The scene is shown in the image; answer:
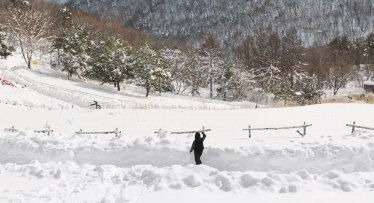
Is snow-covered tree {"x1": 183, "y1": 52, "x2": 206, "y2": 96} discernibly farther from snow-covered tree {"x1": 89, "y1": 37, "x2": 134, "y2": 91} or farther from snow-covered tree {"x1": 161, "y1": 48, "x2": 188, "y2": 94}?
snow-covered tree {"x1": 89, "y1": 37, "x2": 134, "y2": 91}

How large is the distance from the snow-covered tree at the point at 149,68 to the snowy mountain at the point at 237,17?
282 ft

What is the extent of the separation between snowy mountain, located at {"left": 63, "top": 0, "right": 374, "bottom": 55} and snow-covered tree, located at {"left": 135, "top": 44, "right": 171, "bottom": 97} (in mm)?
86018

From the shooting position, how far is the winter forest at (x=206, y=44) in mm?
41688

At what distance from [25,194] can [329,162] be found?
8828 mm

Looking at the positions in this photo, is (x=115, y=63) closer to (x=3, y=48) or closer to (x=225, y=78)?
(x=3, y=48)

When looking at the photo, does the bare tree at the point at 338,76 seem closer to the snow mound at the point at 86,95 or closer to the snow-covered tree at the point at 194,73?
the snow-covered tree at the point at 194,73

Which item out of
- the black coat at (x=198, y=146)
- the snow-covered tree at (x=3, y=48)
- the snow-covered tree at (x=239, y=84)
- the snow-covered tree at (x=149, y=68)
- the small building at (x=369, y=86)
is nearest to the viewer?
the black coat at (x=198, y=146)

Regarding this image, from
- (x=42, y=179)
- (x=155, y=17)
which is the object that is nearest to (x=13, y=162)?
(x=42, y=179)

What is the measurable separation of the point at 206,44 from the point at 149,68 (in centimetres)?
2402

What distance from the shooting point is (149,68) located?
3816 cm

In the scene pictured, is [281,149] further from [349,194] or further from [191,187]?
[191,187]

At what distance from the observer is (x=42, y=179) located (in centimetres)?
897

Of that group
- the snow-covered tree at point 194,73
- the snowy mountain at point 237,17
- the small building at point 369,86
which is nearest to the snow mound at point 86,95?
the snow-covered tree at point 194,73

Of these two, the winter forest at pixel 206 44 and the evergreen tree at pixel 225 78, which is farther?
the evergreen tree at pixel 225 78
